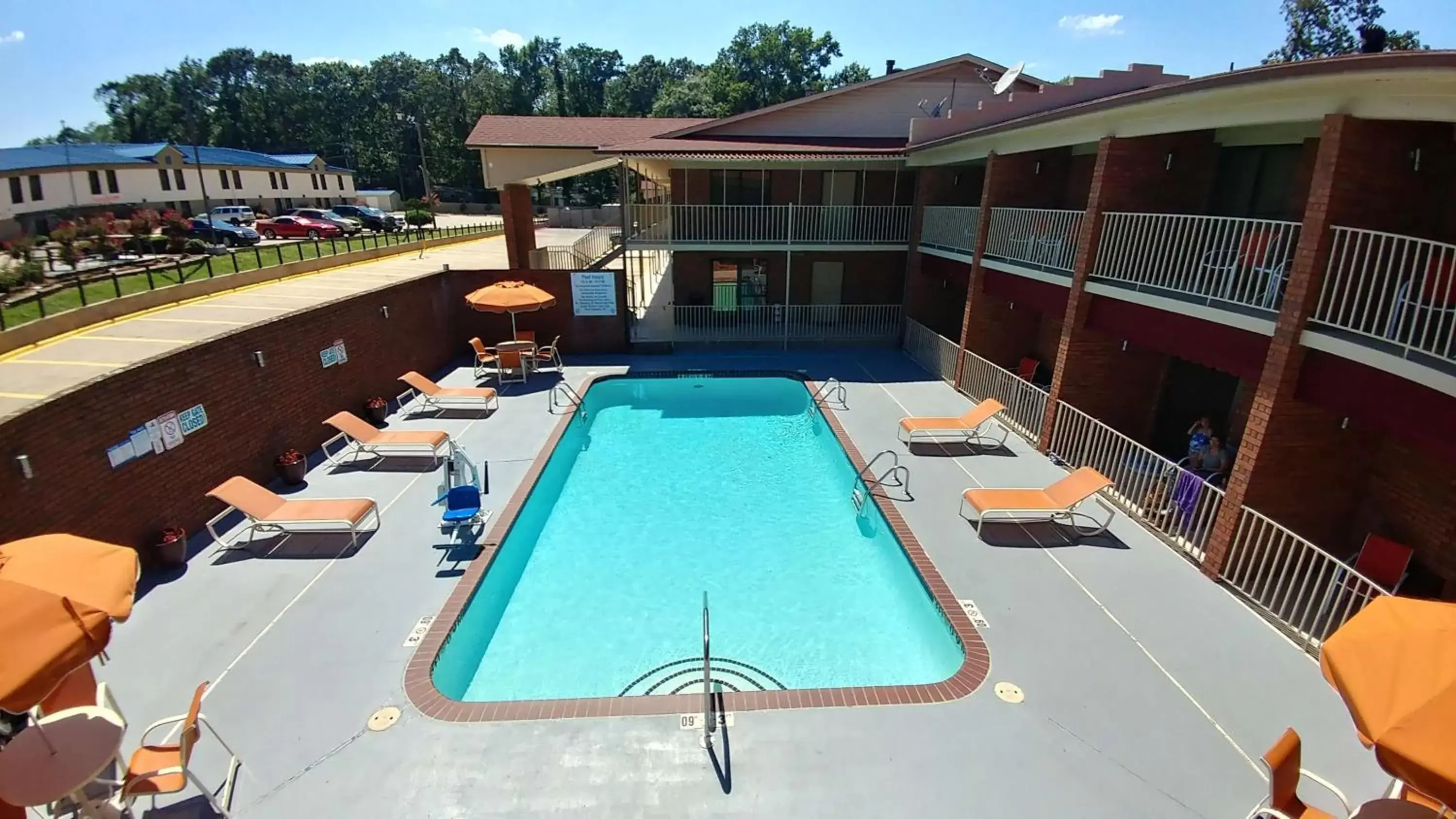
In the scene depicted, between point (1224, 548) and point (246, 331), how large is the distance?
1388cm

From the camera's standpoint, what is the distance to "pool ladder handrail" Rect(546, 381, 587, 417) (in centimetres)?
1444

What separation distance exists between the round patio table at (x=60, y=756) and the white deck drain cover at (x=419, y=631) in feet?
7.76

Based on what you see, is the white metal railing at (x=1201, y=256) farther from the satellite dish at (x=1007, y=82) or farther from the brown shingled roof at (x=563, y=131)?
the brown shingled roof at (x=563, y=131)

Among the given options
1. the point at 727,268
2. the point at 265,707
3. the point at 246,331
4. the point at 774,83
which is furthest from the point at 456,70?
the point at 265,707

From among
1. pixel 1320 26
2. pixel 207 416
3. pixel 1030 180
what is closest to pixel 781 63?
pixel 1320 26

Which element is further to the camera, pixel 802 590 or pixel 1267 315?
pixel 802 590

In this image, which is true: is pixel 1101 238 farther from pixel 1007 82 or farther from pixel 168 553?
pixel 168 553

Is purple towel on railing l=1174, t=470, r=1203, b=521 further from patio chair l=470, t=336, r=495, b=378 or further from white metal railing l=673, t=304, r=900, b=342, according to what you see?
patio chair l=470, t=336, r=495, b=378

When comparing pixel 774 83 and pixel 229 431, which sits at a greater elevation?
pixel 774 83

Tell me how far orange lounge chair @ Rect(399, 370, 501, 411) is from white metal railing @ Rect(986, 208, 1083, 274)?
11377 mm

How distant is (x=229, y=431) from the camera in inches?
379

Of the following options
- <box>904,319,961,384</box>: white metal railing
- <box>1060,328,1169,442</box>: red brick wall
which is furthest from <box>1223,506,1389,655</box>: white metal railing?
<box>904,319,961,384</box>: white metal railing

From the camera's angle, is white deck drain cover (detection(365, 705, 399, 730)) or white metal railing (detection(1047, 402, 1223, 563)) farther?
white metal railing (detection(1047, 402, 1223, 563))

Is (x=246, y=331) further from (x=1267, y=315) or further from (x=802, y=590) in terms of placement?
(x=1267, y=315)
